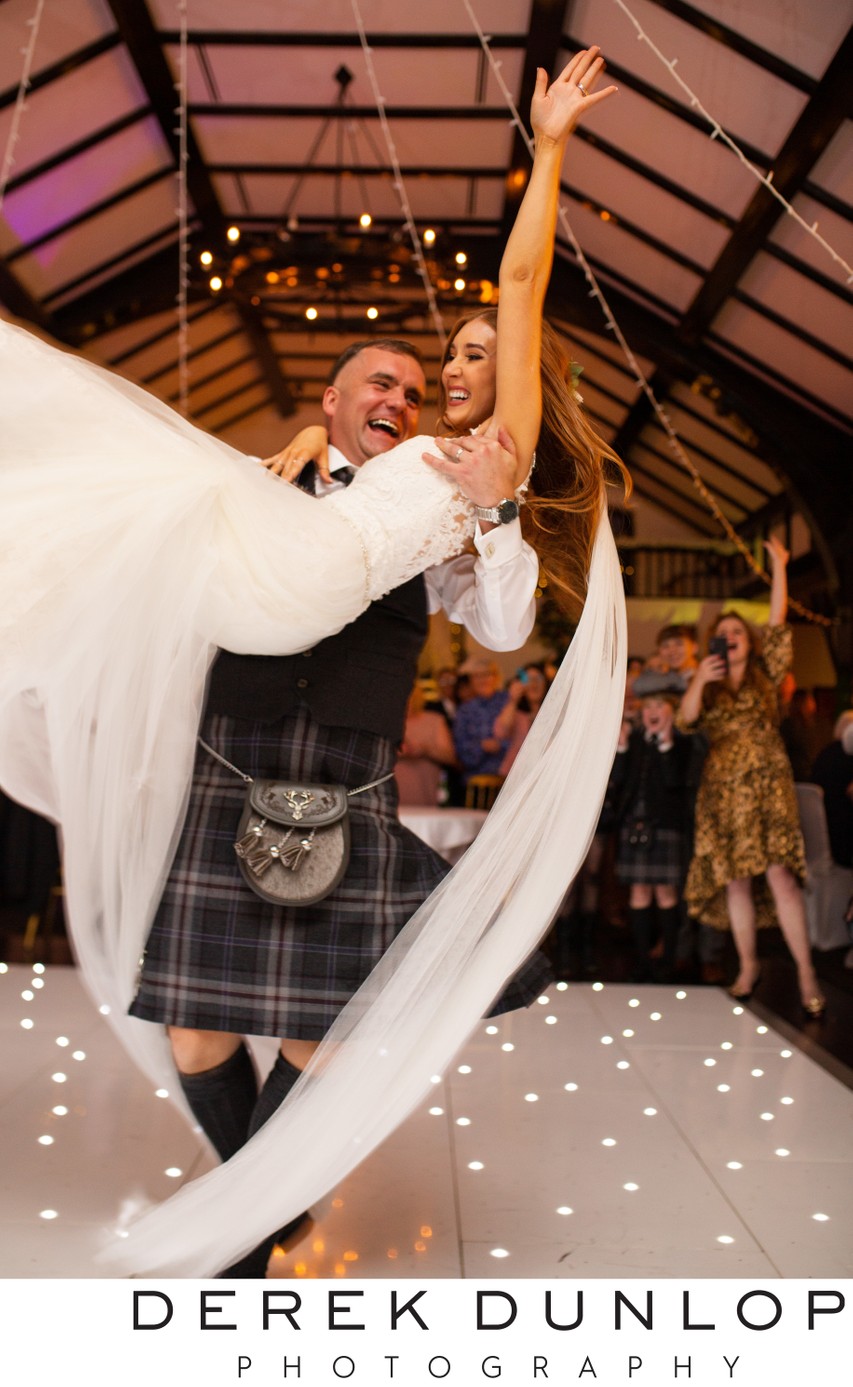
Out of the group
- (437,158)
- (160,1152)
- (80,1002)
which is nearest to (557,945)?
(80,1002)

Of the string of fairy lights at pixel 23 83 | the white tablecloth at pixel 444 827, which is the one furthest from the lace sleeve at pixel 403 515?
the white tablecloth at pixel 444 827

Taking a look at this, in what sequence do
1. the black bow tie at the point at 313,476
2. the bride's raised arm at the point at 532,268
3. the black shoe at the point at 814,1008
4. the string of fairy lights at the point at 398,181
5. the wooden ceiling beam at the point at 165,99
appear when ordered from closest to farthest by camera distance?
the bride's raised arm at the point at 532,268, the black bow tie at the point at 313,476, the string of fairy lights at the point at 398,181, the black shoe at the point at 814,1008, the wooden ceiling beam at the point at 165,99

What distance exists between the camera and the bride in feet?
5.43

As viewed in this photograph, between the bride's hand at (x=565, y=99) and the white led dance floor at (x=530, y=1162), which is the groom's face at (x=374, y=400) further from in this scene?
the white led dance floor at (x=530, y=1162)

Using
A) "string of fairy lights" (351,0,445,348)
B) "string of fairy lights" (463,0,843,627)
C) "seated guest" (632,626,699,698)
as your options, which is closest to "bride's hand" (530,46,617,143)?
"string of fairy lights" (463,0,843,627)

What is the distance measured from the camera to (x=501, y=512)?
171cm

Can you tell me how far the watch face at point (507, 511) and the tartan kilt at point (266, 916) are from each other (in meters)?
0.39

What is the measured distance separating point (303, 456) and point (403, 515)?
0.81 feet

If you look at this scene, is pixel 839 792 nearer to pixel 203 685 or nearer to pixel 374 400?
pixel 374 400

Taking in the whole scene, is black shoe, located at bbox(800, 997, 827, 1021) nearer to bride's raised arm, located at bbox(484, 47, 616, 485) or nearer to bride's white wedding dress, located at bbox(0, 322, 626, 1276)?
bride's white wedding dress, located at bbox(0, 322, 626, 1276)

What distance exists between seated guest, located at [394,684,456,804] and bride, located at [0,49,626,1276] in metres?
3.20

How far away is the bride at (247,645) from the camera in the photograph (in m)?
1.66
